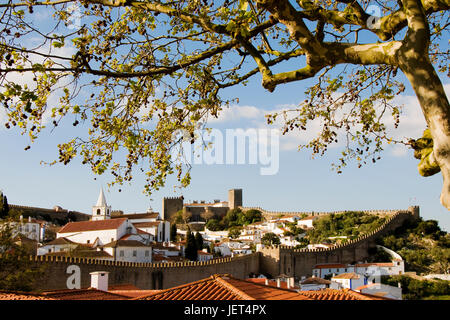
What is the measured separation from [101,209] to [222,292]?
62.1 metres

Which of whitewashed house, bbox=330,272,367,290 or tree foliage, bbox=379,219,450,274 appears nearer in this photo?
whitewashed house, bbox=330,272,367,290

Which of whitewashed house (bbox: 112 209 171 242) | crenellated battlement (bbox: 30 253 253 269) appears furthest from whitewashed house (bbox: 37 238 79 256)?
crenellated battlement (bbox: 30 253 253 269)

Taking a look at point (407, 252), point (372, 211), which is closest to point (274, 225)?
point (372, 211)

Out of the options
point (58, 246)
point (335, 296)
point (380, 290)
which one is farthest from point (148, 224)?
point (335, 296)

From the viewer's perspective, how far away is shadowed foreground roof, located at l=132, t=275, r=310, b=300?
→ 9.49 meters

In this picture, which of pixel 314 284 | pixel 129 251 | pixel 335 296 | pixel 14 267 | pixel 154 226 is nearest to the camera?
pixel 335 296

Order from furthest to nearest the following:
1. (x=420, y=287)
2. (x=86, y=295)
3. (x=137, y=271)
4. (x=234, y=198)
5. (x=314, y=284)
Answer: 1. (x=234, y=198)
2. (x=420, y=287)
3. (x=314, y=284)
4. (x=137, y=271)
5. (x=86, y=295)

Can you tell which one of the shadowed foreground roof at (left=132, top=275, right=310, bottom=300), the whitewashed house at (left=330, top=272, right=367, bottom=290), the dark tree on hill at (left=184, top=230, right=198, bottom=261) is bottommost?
the whitewashed house at (left=330, top=272, right=367, bottom=290)

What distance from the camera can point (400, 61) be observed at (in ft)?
14.4

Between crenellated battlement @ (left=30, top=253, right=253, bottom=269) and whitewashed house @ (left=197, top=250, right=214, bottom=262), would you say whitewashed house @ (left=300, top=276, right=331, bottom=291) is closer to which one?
crenellated battlement @ (left=30, top=253, right=253, bottom=269)

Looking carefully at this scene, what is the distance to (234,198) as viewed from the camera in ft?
330

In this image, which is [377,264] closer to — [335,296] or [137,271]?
[137,271]

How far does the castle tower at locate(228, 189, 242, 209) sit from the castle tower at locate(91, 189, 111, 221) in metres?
35.2
